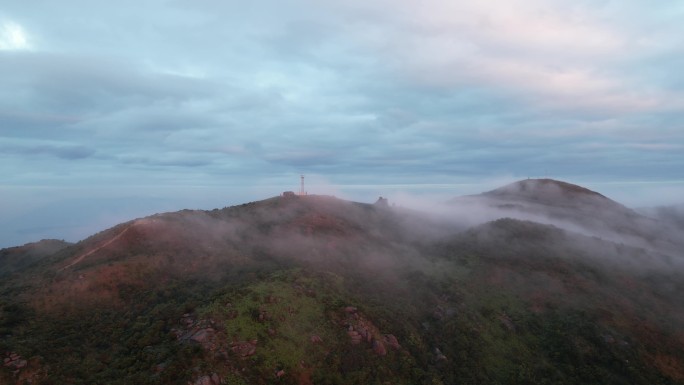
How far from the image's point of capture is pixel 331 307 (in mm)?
23438

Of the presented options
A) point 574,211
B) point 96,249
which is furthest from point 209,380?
point 574,211

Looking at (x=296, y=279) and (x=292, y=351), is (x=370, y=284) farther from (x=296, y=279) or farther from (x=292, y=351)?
(x=292, y=351)

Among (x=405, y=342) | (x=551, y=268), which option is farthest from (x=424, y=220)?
(x=405, y=342)

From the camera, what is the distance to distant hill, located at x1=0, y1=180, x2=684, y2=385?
1830cm

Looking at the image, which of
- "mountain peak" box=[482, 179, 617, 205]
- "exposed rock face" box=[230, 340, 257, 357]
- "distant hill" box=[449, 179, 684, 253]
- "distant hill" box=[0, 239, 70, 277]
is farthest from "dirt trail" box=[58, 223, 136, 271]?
"mountain peak" box=[482, 179, 617, 205]

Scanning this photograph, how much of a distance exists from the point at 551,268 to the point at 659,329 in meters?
9.27

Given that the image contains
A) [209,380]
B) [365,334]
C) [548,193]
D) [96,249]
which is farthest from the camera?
[548,193]

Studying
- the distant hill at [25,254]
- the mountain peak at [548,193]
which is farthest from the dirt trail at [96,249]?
the mountain peak at [548,193]

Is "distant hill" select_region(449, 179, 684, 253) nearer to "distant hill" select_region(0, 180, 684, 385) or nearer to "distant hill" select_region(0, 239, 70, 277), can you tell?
"distant hill" select_region(0, 180, 684, 385)

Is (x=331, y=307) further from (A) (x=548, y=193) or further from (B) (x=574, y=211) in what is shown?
(A) (x=548, y=193)

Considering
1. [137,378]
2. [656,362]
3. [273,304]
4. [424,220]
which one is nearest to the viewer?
[137,378]

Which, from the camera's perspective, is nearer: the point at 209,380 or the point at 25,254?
the point at 209,380

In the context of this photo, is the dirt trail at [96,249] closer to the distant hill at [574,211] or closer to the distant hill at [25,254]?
the distant hill at [25,254]

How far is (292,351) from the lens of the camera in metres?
19.3
